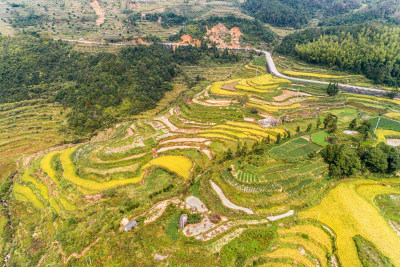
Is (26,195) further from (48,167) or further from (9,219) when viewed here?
(48,167)

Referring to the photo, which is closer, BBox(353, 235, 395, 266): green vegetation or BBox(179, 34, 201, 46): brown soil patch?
BBox(353, 235, 395, 266): green vegetation

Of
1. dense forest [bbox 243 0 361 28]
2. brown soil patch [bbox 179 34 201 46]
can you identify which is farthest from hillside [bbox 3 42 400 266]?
dense forest [bbox 243 0 361 28]

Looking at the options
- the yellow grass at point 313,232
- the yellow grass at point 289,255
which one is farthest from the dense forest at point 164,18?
the yellow grass at point 289,255

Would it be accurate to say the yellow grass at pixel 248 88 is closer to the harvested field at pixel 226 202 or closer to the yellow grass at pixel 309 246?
the harvested field at pixel 226 202

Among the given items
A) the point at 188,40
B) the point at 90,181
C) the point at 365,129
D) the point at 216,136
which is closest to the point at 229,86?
the point at 216,136

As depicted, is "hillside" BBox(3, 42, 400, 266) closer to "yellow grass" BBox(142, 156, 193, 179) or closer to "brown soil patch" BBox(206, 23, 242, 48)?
"yellow grass" BBox(142, 156, 193, 179)
